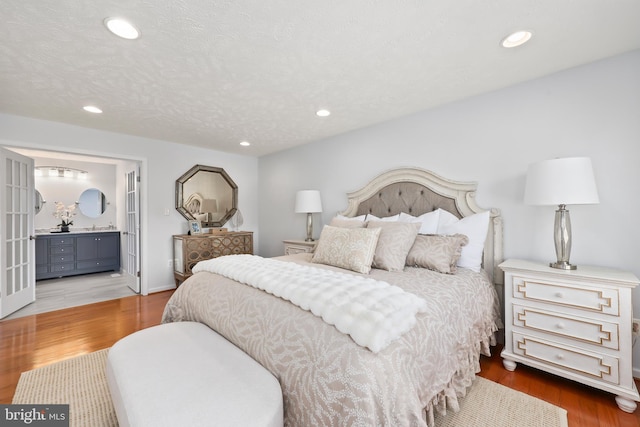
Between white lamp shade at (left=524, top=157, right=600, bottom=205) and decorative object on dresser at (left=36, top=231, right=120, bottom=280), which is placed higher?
white lamp shade at (left=524, top=157, right=600, bottom=205)

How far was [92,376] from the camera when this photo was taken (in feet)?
6.47

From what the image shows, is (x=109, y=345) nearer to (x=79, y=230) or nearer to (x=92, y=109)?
(x=92, y=109)

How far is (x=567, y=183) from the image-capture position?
181cm

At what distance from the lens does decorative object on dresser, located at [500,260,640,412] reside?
5.29 ft

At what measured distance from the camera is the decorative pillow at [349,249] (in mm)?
2154

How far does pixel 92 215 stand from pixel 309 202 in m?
5.38

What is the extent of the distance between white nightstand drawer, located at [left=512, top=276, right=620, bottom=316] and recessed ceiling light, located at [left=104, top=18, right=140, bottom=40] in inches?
120

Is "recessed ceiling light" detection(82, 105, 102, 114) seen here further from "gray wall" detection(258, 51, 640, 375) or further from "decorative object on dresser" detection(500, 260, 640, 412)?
"decorative object on dresser" detection(500, 260, 640, 412)

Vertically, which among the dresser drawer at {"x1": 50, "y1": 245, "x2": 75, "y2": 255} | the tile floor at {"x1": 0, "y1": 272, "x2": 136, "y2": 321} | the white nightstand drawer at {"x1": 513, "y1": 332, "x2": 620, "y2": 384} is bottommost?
the tile floor at {"x1": 0, "y1": 272, "x2": 136, "y2": 321}

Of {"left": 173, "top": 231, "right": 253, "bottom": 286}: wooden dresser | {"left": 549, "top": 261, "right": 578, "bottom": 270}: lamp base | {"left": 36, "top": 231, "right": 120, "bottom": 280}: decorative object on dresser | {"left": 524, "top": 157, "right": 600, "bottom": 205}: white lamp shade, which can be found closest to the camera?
{"left": 524, "top": 157, "right": 600, "bottom": 205}: white lamp shade

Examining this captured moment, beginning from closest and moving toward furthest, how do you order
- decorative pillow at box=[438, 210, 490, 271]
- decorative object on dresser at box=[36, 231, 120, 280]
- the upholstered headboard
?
decorative pillow at box=[438, 210, 490, 271] < the upholstered headboard < decorative object on dresser at box=[36, 231, 120, 280]

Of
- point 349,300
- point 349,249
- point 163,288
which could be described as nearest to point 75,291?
point 163,288

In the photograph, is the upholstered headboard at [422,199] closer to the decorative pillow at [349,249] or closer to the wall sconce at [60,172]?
the decorative pillow at [349,249]

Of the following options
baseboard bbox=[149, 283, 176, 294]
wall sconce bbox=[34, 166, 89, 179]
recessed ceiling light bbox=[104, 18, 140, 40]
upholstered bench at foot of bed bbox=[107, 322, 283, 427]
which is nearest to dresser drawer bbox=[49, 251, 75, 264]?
wall sconce bbox=[34, 166, 89, 179]
